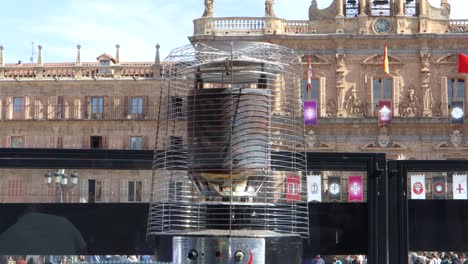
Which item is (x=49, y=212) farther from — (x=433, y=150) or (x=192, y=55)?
(x=433, y=150)

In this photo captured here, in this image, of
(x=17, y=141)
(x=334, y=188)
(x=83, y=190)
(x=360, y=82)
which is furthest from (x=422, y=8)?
(x=17, y=141)

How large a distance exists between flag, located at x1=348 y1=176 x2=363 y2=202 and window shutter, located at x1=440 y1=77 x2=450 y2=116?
9.23 meters

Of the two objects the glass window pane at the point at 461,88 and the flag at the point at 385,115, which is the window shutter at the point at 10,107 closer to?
the flag at the point at 385,115

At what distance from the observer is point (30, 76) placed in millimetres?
59062

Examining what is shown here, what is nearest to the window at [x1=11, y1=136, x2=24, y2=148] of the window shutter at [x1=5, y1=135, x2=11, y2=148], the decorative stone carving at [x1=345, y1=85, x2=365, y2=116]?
the window shutter at [x1=5, y1=135, x2=11, y2=148]

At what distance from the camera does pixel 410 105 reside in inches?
2158

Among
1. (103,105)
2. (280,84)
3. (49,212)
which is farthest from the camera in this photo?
(103,105)

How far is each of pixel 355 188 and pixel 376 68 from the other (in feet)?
33.8

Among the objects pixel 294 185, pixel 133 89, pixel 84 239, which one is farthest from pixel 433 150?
pixel 294 185

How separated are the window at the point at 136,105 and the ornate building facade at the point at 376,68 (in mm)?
6116

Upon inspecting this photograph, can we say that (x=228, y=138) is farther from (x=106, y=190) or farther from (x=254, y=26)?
(x=106, y=190)

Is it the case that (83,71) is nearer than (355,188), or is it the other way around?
(355,188)

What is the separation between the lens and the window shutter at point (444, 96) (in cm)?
5437

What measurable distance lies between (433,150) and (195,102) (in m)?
47.4
